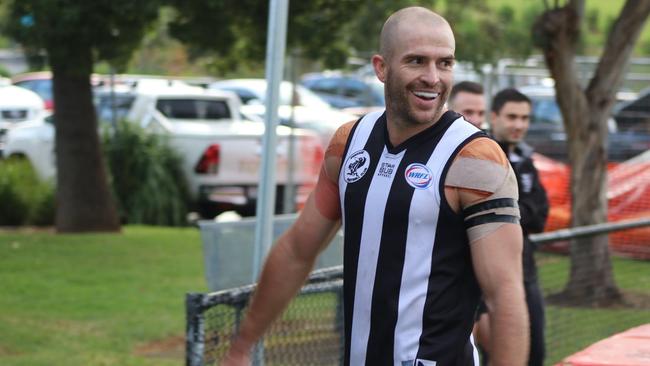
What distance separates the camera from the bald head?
11.1 ft

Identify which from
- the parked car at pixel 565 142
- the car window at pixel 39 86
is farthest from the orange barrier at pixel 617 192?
the car window at pixel 39 86

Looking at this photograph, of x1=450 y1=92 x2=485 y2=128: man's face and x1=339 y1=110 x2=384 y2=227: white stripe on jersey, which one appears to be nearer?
x1=339 y1=110 x2=384 y2=227: white stripe on jersey

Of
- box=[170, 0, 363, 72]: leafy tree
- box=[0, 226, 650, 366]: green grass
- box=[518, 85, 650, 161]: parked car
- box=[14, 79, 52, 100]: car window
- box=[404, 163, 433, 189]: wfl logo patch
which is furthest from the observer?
box=[14, 79, 52, 100]: car window

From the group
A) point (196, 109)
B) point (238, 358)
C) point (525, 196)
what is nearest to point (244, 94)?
point (196, 109)

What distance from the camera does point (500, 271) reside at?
3227 millimetres

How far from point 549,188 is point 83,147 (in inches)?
212

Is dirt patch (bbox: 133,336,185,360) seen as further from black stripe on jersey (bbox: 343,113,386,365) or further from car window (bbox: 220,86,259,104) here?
car window (bbox: 220,86,259,104)

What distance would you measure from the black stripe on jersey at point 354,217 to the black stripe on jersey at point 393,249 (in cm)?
9

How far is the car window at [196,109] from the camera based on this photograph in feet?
65.1

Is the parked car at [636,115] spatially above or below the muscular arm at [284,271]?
below

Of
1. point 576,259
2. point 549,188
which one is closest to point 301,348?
point 576,259

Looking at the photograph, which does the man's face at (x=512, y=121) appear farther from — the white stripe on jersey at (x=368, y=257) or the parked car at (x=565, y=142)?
the parked car at (x=565, y=142)

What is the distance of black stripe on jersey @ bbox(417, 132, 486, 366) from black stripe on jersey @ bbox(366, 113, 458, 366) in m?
0.09

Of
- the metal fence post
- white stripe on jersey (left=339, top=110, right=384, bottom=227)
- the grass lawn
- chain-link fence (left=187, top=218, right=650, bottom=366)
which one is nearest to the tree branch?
chain-link fence (left=187, top=218, right=650, bottom=366)
